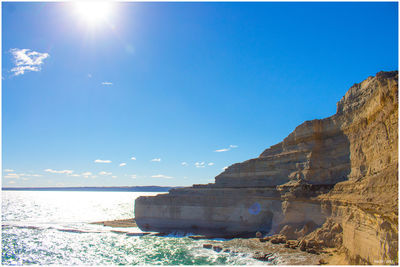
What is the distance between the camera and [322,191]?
28.5m

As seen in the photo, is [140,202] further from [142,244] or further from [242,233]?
[242,233]

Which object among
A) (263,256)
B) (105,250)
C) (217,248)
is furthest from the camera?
(105,250)

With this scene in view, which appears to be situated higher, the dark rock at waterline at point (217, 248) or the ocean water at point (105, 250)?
the dark rock at waterline at point (217, 248)

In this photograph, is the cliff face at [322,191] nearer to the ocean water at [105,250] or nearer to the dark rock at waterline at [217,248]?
the ocean water at [105,250]

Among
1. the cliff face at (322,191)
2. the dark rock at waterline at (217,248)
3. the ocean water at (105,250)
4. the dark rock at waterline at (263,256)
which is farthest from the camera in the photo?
the dark rock at waterline at (217,248)

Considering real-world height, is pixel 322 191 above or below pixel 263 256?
above

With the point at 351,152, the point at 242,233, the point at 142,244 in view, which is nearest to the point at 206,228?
the point at 242,233

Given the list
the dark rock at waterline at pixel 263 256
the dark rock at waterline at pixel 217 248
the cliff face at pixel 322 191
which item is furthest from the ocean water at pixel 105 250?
the cliff face at pixel 322 191

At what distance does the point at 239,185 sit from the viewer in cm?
4091

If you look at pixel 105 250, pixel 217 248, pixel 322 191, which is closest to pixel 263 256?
pixel 217 248

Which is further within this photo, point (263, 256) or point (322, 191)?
point (322, 191)

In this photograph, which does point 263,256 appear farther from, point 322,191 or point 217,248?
point 322,191

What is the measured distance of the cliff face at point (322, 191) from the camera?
53.1ft

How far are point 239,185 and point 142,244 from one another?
1609 centimetres
